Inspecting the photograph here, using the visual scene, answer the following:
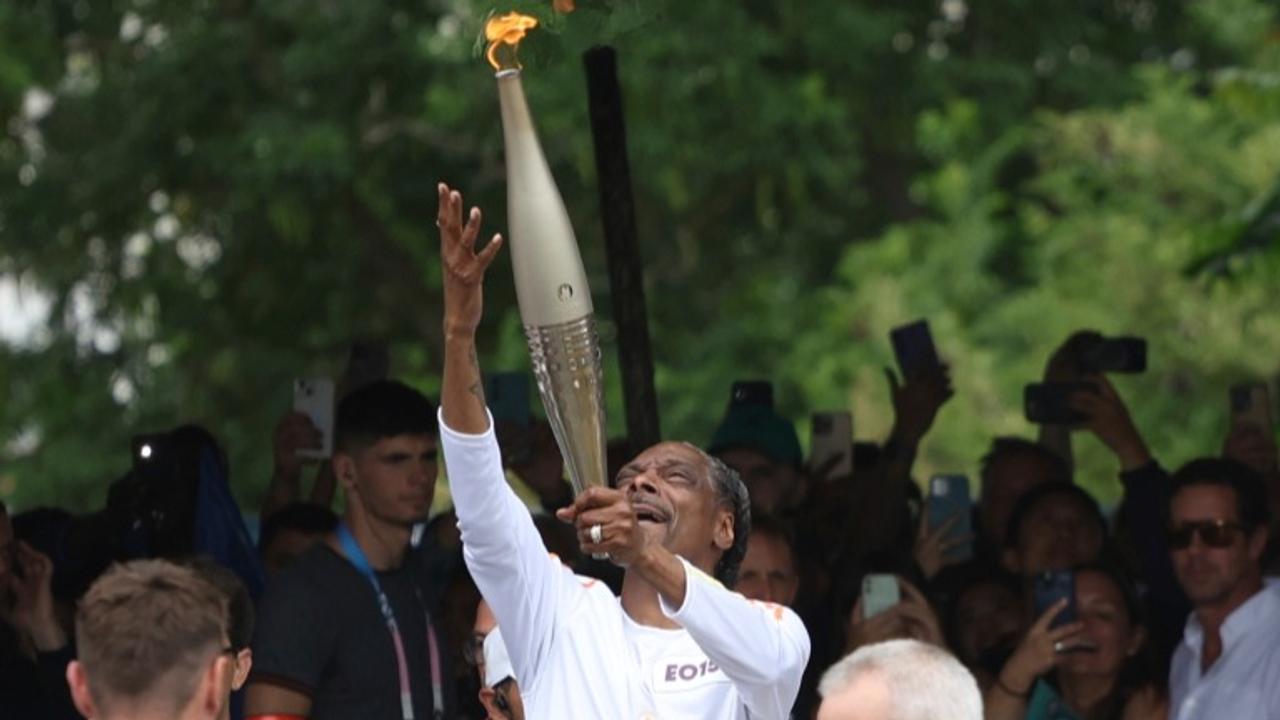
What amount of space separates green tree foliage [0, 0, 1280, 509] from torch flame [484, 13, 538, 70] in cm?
561

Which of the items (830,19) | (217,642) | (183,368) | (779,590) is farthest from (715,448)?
(183,368)

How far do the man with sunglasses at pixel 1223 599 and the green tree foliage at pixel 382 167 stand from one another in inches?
165

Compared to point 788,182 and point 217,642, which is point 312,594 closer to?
point 217,642

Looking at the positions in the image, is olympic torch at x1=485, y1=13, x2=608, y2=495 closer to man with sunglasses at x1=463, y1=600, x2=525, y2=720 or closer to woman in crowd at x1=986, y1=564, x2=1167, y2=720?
man with sunglasses at x1=463, y1=600, x2=525, y2=720

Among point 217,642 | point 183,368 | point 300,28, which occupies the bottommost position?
point 217,642

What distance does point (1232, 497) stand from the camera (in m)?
8.11

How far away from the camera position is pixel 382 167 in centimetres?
1593

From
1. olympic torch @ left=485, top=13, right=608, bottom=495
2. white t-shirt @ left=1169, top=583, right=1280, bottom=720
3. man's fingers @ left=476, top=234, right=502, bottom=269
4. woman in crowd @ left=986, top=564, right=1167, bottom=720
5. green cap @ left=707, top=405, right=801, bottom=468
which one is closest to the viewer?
man's fingers @ left=476, top=234, right=502, bottom=269

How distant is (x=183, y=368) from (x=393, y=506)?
10527 millimetres

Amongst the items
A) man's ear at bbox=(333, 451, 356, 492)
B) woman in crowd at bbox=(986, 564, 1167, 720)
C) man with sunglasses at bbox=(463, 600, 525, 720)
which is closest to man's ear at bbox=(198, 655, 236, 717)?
man with sunglasses at bbox=(463, 600, 525, 720)

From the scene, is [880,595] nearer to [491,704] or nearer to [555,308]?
[491,704]

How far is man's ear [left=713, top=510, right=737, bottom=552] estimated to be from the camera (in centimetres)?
610

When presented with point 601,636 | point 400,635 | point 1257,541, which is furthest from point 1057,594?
point 601,636

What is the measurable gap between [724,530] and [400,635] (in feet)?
4.01
